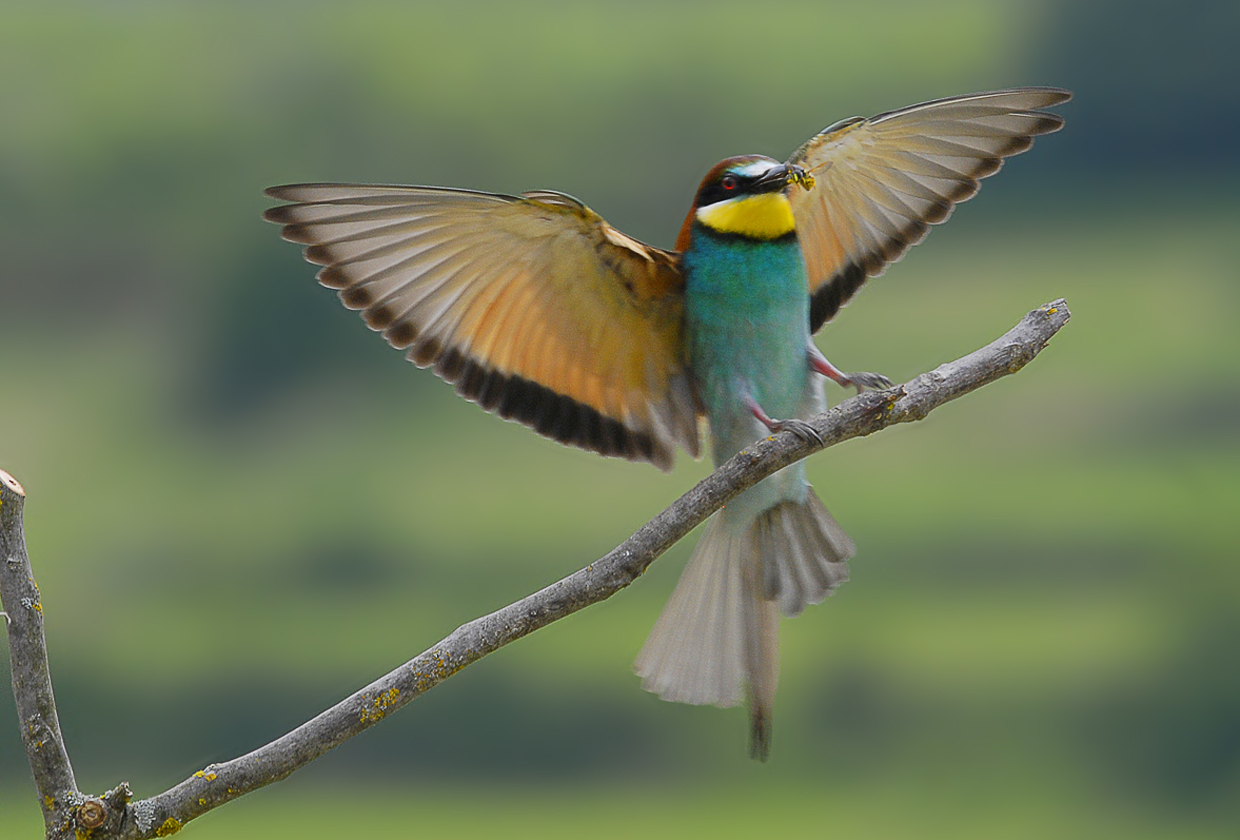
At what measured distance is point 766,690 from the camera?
97 centimetres

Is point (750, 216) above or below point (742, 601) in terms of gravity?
above

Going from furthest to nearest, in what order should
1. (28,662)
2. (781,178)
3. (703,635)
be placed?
(703,635) < (781,178) < (28,662)

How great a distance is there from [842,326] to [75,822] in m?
3.61

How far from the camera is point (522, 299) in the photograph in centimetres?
92

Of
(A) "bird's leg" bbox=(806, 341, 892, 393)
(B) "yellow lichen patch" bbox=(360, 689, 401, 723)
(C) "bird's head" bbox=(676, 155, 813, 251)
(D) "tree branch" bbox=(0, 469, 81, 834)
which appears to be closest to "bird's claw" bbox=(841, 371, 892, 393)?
(A) "bird's leg" bbox=(806, 341, 892, 393)

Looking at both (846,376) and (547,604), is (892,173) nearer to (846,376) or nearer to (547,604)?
(846,376)

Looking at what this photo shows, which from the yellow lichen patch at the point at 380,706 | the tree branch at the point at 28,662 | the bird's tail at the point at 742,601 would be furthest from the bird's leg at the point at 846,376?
the tree branch at the point at 28,662

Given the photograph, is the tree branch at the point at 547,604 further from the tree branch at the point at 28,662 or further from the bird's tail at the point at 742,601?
the bird's tail at the point at 742,601

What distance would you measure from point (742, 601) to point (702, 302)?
0.23m

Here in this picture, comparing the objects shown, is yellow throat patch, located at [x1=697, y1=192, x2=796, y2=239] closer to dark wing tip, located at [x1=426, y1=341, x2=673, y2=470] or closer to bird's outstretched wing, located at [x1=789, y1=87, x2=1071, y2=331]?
bird's outstretched wing, located at [x1=789, y1=87, x2=1071, y2=331]

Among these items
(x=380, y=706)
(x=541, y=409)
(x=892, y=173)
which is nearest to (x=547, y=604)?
(x=380, y=706)

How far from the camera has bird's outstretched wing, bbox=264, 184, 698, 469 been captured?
86 centimetres

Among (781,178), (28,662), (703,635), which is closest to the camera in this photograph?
(28,662)

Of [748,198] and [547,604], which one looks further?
[748,198]
